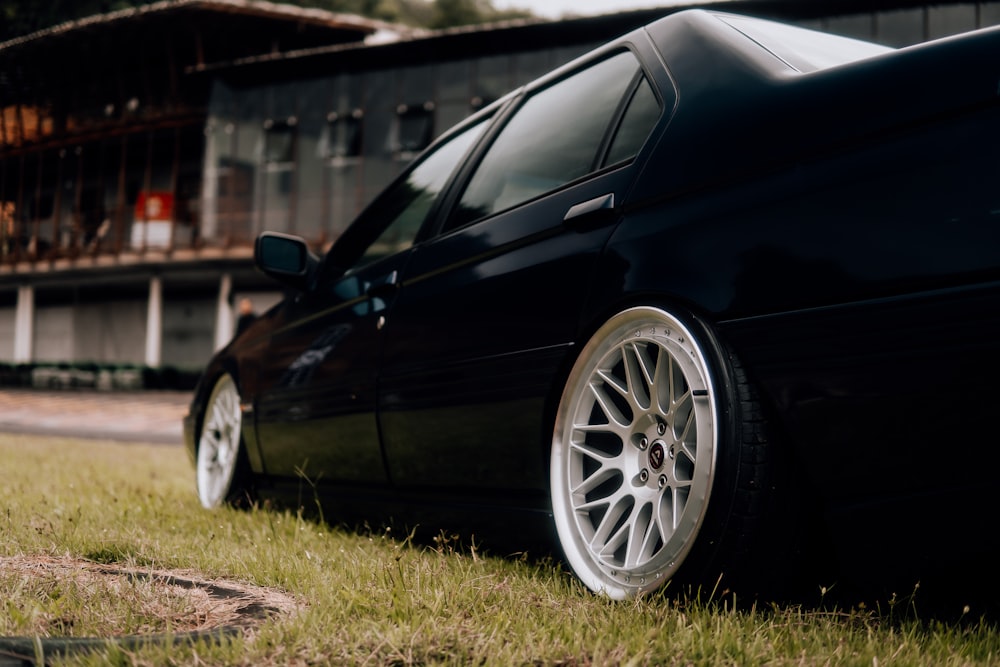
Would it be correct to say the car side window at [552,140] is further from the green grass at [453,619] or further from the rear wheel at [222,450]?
the rear wheel at [222,450]

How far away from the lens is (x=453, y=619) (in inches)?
74.9

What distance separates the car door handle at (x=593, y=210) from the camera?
2.34 metres

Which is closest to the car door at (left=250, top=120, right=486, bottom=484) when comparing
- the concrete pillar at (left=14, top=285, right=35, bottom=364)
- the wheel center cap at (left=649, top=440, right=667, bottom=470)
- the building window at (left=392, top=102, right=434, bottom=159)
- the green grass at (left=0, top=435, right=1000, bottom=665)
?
the green grass at (left=0, top=435, right=1000, bottom=665)

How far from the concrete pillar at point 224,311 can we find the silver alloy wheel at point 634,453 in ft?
89.4

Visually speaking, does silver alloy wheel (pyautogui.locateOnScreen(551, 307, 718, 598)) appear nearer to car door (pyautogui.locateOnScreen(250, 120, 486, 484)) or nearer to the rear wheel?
car door (pyautogui.locateOnScreen(250, 120, 486, 484))

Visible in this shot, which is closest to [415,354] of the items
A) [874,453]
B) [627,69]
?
[627,69]

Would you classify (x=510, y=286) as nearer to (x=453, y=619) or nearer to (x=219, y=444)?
(x=453, y=619)

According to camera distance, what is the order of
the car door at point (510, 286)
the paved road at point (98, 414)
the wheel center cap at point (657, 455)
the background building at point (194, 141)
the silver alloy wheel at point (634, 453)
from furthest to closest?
1. the background building at point (194, 141)
2. the paved road at point (98, 414)
3. the car door at point (510, 286)
4. the wheel center cap at point (657, 455)
5. the silver alloy wheel at point (634, 453)

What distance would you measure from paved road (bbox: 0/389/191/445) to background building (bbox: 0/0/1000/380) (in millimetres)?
3600

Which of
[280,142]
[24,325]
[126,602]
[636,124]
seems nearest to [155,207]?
[280,142]

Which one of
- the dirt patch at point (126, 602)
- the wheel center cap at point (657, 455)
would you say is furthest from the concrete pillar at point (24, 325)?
the wheel center cap at point (657, 455)

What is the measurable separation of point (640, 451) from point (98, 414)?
18.1 metres

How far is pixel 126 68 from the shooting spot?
30.1 metres

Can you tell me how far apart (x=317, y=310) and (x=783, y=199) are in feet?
7.36
